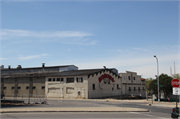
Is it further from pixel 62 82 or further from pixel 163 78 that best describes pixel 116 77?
pixel 163 78

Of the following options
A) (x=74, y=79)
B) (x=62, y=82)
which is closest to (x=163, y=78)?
(x=74, y=79)

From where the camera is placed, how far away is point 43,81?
174ft

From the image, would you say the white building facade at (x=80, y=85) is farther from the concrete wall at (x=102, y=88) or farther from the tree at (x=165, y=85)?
the tree at (x=165, y=85)

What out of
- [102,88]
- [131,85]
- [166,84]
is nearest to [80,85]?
[102,88]

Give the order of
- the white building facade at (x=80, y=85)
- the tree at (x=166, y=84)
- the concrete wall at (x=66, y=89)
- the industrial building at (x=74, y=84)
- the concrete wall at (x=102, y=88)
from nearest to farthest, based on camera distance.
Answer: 1. the tree at (x=166, y=84)
2. the concrete wall at (x=66, y=89)
3. the white building facade at (x=80, y=85)
4. the industrial building at (x=74, y=84)
5. the concrete wall at (x=102, y=88)

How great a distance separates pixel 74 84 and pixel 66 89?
2.78 metres

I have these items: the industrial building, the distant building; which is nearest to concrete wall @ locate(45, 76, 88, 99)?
the industrial building

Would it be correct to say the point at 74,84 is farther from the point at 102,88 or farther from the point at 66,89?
the point at 102,88

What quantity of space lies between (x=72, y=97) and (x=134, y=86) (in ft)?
89.5

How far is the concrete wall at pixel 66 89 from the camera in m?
46.1

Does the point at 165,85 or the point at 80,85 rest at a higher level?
the point at 165,85

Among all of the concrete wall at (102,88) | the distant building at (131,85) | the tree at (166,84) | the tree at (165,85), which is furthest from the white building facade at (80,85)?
the tree at (166,84)

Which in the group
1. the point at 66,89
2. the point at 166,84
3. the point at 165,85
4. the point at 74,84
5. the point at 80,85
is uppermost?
the point at 166,84

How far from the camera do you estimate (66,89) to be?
159 ft
